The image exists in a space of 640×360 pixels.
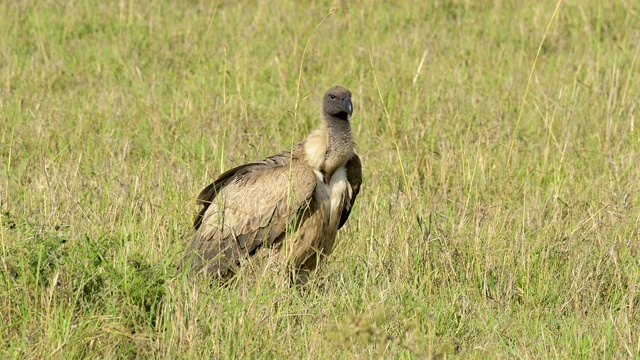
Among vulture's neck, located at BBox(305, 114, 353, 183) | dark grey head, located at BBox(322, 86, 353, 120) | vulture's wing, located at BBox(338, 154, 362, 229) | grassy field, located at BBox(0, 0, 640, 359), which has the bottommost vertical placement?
grassy field, located at BBox(0, 0, 640, 359)

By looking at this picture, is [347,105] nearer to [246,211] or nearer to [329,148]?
[329,148]

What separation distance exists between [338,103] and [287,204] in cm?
64

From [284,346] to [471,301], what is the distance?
1.09 m

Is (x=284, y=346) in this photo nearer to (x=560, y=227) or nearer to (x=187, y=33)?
(x=560, y=227)

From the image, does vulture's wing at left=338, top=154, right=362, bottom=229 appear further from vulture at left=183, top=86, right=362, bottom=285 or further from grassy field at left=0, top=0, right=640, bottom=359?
grassy field at left=0, top=0, right=640, bottom=359

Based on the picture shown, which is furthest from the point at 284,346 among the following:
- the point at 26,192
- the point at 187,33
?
the point at 187,33

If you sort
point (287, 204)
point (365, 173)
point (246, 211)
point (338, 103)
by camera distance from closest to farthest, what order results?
point (287, 204), point (246, 211), point (338, 103), point (365, 173)

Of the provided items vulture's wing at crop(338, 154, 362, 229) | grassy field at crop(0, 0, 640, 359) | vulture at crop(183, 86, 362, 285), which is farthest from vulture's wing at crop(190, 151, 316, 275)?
vulture's wing at crop(338, 154, 362, 229)

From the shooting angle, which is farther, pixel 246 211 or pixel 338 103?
pixel 338 103

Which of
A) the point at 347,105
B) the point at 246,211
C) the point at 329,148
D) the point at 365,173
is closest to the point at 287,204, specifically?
the point at 246,211

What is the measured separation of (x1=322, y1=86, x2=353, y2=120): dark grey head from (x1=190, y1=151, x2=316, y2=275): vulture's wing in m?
0.34

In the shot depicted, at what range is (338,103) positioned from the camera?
582 cm

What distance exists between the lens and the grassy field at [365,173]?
4.43m

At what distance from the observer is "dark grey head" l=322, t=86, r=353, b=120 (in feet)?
18.9
